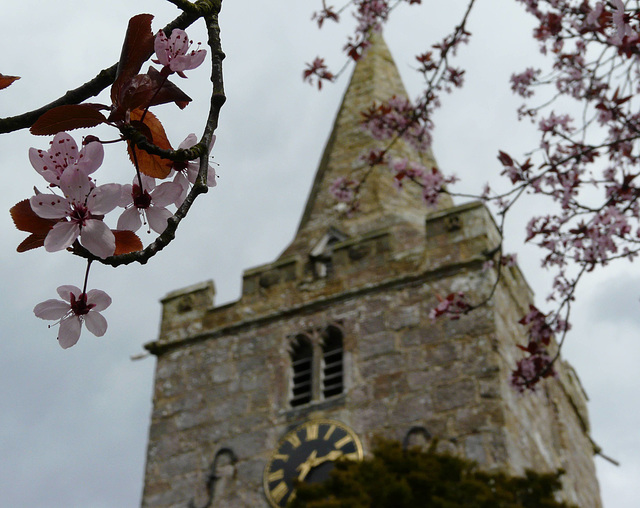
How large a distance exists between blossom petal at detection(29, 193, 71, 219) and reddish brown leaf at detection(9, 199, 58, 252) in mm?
27

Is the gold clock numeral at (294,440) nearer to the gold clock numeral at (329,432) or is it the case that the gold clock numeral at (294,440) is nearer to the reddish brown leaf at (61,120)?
the gold clock numeral at (329,432)

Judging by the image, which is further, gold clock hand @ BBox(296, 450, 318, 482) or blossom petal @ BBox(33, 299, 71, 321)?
gold clock hand @ BBox(296, 450, 318, 482)

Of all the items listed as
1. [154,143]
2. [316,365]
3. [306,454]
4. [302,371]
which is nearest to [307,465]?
[306,454]

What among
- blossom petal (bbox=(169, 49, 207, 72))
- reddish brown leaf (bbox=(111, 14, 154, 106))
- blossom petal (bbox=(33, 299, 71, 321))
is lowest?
blossom petal (bbox=(33, 299, 71, 321))

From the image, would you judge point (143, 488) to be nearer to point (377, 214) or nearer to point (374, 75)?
point (377, 214)

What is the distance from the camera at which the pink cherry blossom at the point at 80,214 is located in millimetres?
1666

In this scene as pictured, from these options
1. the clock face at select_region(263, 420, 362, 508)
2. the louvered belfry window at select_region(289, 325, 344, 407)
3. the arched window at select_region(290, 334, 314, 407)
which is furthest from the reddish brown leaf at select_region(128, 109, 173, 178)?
the arched window at select_region(290, 334, 314, 407)

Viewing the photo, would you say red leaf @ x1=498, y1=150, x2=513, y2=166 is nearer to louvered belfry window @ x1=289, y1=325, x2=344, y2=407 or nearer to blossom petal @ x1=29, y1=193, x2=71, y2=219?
blossom petal @ x1=29, y1=193, x2=71, y2=219

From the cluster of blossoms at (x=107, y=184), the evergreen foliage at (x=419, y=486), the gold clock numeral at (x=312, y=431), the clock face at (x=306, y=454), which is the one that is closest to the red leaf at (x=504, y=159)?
the evergreen foliage at (x=419, y=486)

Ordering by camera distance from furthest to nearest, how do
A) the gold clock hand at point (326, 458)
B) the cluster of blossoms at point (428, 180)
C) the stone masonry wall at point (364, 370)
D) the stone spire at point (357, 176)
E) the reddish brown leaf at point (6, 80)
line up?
the stone spire at point (357, 176) < the stone masonry wall at point (364, 370) < the gold clock hand at point (326, 458) < the cluster of blossoms at point (428, 180) < the reddish brown leaf at point (6, 80)

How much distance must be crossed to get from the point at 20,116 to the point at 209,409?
13194mm

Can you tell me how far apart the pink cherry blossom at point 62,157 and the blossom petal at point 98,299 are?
0.80 feet

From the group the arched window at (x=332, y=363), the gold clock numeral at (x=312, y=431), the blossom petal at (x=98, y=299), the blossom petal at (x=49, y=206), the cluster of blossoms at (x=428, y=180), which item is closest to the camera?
the blossom petal at (x=49, y=206)

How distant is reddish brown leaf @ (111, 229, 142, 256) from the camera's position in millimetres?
1810
